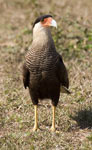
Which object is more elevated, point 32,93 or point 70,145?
point 32,93

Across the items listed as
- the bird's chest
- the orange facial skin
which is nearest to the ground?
the bird's chest

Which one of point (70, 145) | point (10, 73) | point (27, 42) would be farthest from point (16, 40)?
point (70, 145)

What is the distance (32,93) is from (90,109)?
1.14 m

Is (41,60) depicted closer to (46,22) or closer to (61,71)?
(61,71)

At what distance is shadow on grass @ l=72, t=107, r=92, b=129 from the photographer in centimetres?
520

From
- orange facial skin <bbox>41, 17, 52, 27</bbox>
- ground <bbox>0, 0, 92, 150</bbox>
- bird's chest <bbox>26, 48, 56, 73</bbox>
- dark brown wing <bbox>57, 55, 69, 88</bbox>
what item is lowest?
ground <bbox>0, 0, 92, 150</bbox>

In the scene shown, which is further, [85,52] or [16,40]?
[16,40]

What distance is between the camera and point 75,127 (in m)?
5.12

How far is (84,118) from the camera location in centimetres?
534

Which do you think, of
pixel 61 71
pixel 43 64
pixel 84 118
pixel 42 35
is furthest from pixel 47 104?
pixel 42 35

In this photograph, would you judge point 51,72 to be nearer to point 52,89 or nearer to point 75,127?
point 52,89

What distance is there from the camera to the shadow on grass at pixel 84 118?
5195mm

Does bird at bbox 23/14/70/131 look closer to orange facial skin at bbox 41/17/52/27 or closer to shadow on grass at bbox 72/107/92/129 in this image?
orange facial skin at bbox 41/17/52/27

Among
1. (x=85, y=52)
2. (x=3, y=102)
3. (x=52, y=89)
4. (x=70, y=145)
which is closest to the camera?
(x=70, y=145)
